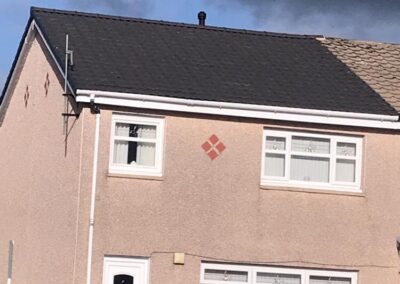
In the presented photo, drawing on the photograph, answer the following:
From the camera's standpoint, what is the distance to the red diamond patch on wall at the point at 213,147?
1032 inches

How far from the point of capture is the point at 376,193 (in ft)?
88.7

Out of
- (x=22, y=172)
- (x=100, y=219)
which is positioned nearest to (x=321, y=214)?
(x=100, y=219)

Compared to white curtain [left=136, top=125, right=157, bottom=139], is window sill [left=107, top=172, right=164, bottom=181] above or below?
Result: below

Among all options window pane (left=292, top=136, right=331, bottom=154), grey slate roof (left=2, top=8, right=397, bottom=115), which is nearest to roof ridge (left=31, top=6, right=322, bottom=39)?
grey slate roof (left=2, top=8, right=397, bottom=115)

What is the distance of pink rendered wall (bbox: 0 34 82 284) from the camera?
2647cm

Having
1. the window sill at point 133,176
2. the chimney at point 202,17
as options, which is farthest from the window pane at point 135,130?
the chimney at point 202,17

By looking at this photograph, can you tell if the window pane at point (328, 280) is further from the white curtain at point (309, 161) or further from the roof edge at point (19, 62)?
the roof edge at point (19, 62)

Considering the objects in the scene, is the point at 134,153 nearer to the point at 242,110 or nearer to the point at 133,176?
the point at 133,176

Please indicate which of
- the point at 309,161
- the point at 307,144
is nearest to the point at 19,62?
the point at 307,144

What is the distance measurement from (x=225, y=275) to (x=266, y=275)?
846 millimetres

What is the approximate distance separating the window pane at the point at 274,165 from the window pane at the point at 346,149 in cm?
121

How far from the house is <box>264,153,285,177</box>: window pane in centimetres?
3

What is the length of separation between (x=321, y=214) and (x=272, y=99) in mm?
2526

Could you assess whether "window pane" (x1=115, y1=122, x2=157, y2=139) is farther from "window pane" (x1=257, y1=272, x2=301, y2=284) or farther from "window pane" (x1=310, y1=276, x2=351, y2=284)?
"window pane" (x1=310, y1=276, x2=351, y2=284)
